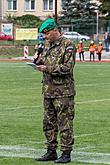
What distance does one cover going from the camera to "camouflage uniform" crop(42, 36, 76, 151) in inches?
401

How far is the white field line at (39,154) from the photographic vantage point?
10609 mm

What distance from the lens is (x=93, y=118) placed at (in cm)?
1653

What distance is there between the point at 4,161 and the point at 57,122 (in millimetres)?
961

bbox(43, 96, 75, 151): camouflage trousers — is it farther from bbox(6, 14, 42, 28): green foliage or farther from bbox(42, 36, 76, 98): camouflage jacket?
bbox(6, 14, 42, 28): green foliage

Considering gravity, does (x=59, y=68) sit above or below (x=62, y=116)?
above

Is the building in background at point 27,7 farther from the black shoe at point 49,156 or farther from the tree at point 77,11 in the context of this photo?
the black shoe at point 49,156

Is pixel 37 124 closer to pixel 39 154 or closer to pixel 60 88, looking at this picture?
pixel 39 154

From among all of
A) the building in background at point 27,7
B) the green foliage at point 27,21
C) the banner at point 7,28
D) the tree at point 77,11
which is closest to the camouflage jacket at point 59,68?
the banner at point 7,28

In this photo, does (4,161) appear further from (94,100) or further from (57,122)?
(94,100)

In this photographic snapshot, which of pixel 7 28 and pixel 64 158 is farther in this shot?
pixel 7 28

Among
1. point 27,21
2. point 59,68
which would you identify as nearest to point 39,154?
point 59,68

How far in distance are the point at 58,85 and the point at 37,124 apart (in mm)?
5206

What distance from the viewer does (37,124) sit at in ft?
50.6

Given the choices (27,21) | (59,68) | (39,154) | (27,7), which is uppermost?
(27,7)
